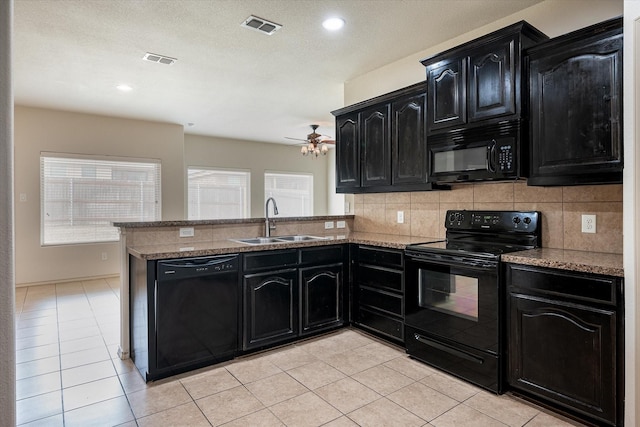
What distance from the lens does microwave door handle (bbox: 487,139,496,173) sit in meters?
2.55

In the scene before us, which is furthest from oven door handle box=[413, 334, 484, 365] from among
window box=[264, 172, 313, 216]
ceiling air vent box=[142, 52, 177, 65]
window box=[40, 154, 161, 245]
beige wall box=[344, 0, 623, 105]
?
window box=[264, 172, 313, 216]

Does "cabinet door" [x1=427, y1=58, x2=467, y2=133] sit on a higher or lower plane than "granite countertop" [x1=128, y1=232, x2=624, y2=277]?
higher

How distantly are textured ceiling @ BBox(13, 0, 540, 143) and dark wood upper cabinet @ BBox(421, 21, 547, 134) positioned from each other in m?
0.42

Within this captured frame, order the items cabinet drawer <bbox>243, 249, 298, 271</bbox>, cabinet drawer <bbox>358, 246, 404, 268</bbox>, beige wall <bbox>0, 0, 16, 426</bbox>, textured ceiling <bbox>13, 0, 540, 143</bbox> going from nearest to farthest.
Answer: beige wall <bbox>0, 0, 16, 426</bbox>
textured ceiling <bbox>13, 0, 540, 143</bbox>
cabinet drawer <bbox>243, 249, 298, 271</bbox>
cabinet drawer <bbox>358, 246, 404, 268</bbox>

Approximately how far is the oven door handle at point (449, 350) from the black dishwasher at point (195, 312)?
146cm

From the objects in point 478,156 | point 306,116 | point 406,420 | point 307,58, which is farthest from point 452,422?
point 306,116

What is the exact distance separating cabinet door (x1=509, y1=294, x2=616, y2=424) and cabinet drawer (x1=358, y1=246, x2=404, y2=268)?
95cm

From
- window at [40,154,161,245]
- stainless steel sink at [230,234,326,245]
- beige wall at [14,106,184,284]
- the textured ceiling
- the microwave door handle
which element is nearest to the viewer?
the microwave door handle

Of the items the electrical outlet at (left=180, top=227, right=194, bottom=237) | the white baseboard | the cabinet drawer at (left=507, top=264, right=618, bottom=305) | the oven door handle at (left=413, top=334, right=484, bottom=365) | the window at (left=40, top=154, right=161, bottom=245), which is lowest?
the white baseboard

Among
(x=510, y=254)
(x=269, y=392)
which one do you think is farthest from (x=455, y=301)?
(x=269, y=392)

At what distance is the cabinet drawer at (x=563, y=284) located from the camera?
190cm

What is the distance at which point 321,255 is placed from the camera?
10.9 feet

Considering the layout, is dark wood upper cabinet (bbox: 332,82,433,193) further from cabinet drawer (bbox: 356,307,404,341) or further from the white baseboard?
the white baseboard

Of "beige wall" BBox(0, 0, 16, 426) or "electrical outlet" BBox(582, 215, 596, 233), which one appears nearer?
"beige wall" BBox(0, 0, 16, 426)
